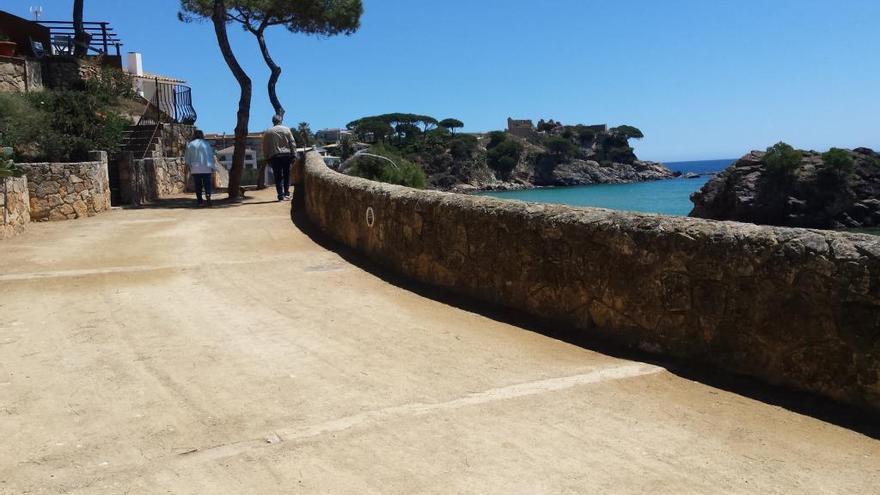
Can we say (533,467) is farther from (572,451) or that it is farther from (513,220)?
(513,220)

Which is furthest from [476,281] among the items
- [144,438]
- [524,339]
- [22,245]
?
[22,245]

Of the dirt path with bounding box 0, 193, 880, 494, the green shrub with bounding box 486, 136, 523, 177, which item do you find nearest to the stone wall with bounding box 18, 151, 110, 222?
the dirt path with bounding box 0, 193, 880, 494

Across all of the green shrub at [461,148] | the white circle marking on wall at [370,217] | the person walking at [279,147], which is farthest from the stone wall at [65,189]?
the green shrub at [461,148]

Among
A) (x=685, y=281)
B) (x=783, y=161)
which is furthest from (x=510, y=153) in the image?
(x=685, y=281)

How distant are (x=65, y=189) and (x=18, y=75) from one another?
8.72m

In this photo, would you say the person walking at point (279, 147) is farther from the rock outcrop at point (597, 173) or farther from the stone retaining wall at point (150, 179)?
the rock outcrop at point (597, 173)

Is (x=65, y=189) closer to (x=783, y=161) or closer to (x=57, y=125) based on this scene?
(x=57, y=125)

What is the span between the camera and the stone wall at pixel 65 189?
41.5 feet

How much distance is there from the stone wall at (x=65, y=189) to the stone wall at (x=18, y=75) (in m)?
6.98

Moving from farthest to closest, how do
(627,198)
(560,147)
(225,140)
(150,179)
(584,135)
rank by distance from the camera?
(584,135) < (560,147) < (627,198) < (225,140) < (150,179)

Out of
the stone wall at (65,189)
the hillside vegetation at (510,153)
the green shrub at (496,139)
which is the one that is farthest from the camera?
the green shrub at (496,139)

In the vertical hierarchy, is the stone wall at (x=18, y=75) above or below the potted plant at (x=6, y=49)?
below

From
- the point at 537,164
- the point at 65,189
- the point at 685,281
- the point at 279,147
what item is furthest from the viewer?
the point at 537,164

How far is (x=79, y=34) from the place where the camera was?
23859 millimetres
